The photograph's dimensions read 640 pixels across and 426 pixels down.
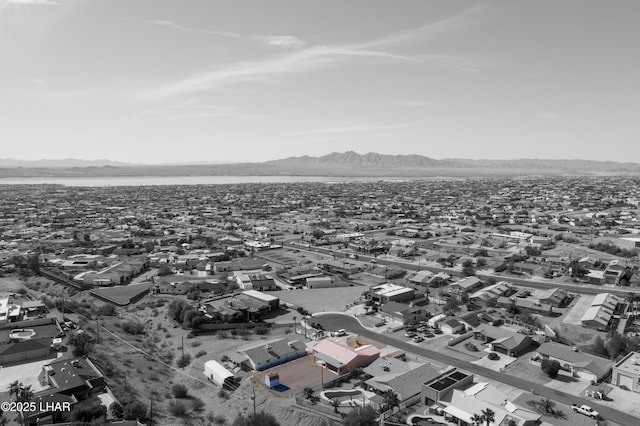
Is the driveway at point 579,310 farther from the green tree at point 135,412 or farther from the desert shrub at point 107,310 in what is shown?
the desert shrub at point 107,310

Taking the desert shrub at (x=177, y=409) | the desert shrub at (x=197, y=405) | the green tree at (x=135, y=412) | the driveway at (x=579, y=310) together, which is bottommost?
the desert shrub at (x=197, y=405)

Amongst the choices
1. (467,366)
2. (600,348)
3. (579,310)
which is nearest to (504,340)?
(467,366)

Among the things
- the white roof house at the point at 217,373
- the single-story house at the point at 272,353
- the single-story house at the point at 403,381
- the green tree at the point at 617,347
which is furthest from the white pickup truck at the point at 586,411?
the white roof house at the point at 217,373

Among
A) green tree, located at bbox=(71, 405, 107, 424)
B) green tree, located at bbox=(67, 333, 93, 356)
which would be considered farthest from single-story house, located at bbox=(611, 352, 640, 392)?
green tree, located at bbox=(67, 333, 93, 356)

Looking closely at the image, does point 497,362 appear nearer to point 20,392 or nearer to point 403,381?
point 403,381

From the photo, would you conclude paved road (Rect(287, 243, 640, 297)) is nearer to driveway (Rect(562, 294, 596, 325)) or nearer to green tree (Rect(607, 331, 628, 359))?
driveway (Rect(562, 294, 596, 325))

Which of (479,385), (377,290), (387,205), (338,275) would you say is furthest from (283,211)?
(479,385)
